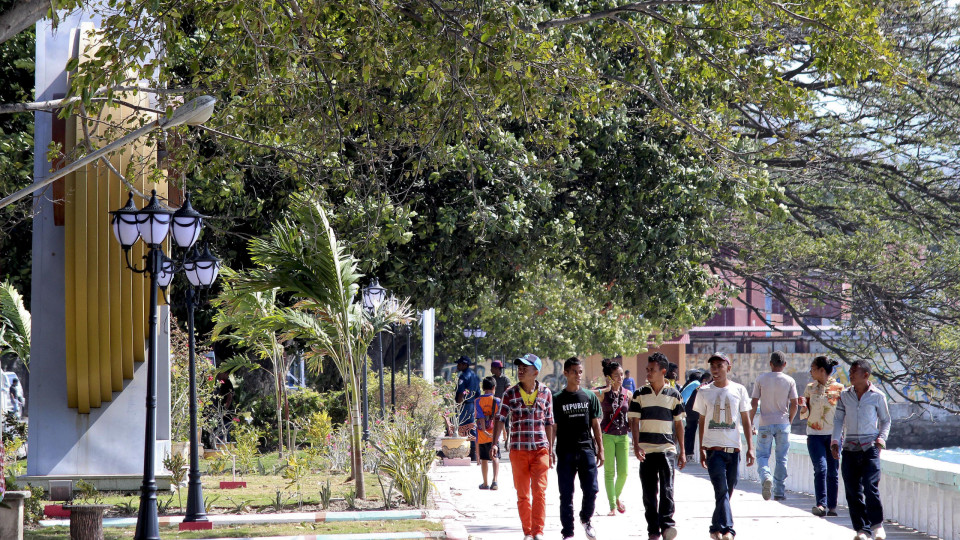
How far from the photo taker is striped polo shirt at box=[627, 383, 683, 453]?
9.89 meters

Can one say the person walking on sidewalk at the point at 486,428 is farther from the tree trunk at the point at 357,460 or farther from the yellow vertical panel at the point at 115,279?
the yellow vertical panel at the point at 115,279

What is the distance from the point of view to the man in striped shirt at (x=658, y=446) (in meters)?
9.89

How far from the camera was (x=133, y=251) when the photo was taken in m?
13.8

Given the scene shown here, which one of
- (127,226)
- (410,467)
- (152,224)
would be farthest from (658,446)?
(127,226)

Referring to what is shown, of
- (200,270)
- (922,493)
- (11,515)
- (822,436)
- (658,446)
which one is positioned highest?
(200,270)

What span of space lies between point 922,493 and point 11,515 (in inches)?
359

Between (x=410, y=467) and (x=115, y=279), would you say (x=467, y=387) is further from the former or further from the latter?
(x=115, y=279)

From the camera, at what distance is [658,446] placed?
32.4 ft

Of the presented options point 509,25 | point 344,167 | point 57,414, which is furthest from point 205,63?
point 509,25

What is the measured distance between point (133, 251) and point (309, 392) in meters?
9.31

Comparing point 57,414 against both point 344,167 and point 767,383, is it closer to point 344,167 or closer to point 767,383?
point 344,167

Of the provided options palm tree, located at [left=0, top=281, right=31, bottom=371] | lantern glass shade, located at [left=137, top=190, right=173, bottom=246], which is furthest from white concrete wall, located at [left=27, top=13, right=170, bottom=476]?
lantern glass shade, located at [left=137, top=190, right=173, bottom=246]

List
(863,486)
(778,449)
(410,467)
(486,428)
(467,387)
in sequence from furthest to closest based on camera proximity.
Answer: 1. (467,387)
2. (486,428)
3. (778,449)
4. (410,467)
5. (863,486)

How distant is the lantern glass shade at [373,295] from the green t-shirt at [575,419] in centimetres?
757
